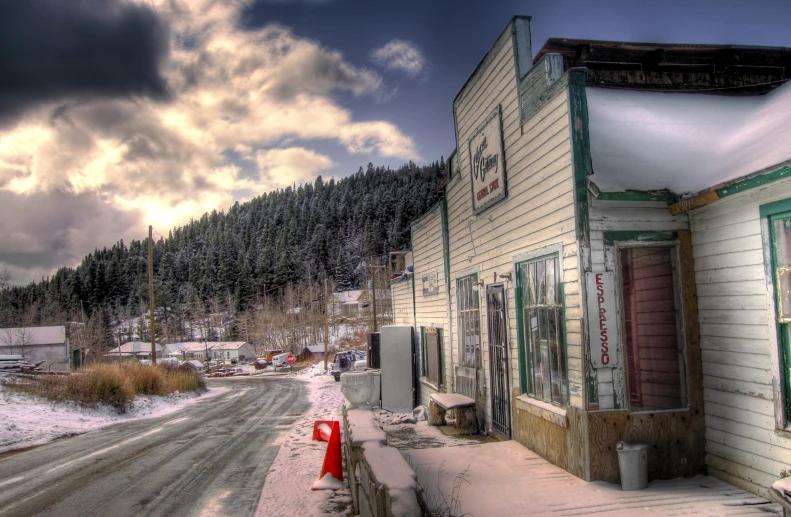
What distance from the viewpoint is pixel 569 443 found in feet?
19.4

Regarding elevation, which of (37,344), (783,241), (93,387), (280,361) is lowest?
(280,361)

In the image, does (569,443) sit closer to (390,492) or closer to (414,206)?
(390,492)

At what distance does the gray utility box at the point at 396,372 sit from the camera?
1442cm

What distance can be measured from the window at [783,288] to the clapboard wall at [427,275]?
7525 mm

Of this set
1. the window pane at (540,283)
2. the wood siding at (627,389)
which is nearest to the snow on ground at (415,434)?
the window pane at (540,283)

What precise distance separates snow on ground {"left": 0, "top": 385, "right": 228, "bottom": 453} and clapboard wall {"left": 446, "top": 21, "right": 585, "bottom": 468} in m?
10.6

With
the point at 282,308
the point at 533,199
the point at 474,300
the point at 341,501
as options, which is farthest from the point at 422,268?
the point at 282,308

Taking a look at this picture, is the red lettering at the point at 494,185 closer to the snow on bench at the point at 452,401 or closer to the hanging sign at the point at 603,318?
the hanging sign at the point at 603,318

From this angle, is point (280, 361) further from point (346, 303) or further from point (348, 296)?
point (348, 296)

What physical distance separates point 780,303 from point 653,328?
4.86 ft

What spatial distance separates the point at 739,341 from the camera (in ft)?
17.1

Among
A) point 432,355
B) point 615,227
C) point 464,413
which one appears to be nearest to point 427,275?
point 432,355

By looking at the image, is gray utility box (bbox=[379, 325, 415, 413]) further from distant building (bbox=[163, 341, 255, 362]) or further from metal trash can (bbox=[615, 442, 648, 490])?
distant building (bbox=[163, 341, 255, 362])

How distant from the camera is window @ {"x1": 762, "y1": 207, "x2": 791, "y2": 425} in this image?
15.3 ft
